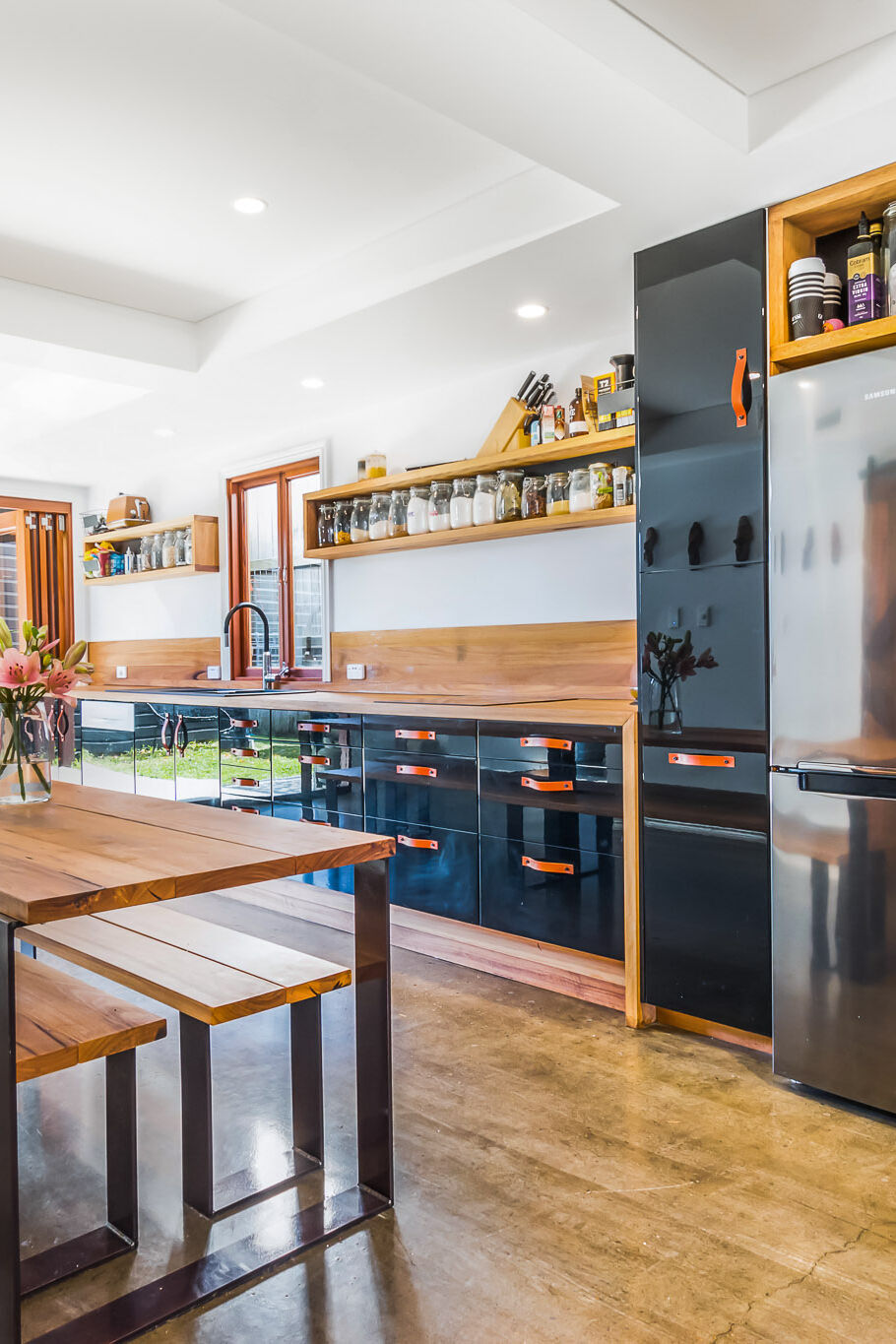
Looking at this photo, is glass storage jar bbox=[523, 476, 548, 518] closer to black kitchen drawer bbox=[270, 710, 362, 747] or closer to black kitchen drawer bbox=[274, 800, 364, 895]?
black kitchen drawer bbox=[270, 710, 362, 747]

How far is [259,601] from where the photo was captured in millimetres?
5500

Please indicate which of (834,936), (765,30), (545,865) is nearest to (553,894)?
(545,865)

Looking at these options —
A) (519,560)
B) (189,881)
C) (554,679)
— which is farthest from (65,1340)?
(519,560)

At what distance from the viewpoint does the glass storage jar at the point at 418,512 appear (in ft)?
13.7

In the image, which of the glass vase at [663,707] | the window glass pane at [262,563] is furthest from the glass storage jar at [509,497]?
the window glass pane at [262,563]

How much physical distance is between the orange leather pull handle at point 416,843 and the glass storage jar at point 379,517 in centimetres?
147

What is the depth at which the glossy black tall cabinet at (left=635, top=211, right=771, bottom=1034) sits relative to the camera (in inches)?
102

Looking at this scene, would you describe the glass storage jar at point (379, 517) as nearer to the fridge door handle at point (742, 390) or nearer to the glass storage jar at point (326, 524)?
the glass storage jar at point (326, 524)

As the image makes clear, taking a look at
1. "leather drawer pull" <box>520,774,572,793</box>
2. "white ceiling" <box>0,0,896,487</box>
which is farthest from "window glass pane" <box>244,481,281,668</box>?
"leather drawer pull" <box>520,774,572,793</box>

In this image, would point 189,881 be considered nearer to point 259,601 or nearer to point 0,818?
point 0,818

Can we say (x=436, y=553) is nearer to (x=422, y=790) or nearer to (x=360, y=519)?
(x=360, y=519)

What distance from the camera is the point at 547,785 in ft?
10.1

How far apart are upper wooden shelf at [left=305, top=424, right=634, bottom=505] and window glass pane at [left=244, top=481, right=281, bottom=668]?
2.64 feet

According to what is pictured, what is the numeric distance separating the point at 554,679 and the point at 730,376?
158 centimetres
